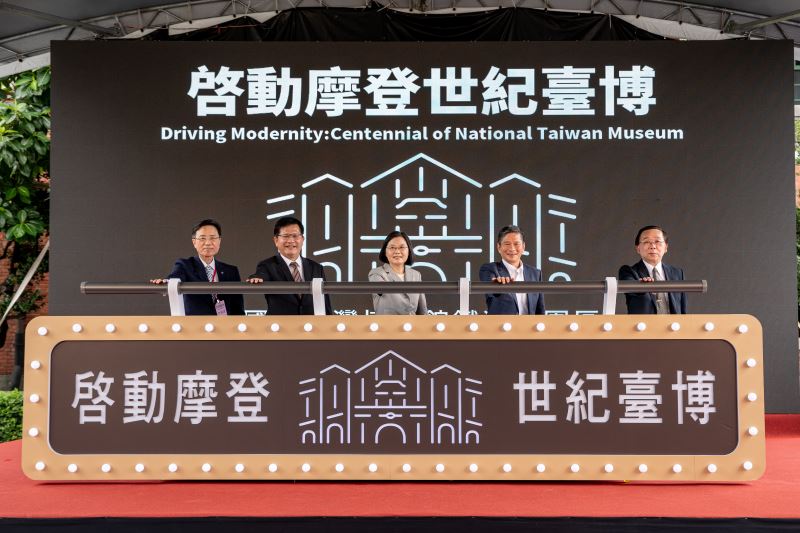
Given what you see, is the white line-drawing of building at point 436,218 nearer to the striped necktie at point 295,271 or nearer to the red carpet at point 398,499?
the striped necktie at point 295,271

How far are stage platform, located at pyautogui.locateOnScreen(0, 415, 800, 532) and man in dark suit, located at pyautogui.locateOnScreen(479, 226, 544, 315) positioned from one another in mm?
1163

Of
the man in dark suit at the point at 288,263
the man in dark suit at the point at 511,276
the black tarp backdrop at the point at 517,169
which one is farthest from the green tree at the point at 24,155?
the man in dark suit at the point at 511,276

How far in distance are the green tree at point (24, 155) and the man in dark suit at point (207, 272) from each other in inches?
189

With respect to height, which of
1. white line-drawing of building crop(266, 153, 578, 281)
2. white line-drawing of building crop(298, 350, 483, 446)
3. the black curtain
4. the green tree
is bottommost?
white line-drawing of building crop(298, 350, 483, 446)

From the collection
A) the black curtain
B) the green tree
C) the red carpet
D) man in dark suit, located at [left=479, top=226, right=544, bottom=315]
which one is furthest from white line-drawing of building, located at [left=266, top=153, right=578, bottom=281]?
the red carpet

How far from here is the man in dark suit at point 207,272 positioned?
355 cm

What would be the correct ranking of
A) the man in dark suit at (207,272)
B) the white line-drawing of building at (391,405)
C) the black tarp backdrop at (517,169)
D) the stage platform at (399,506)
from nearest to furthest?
the stage platform at (399,506) < the white line-drawing of building at (391,405) < the man in dark suit at (207,272) < the black tarp backdrop at (517,169)

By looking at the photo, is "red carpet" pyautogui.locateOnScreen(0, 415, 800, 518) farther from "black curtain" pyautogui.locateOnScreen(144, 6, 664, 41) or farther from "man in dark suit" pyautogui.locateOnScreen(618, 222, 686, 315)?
"black curtain" pyautogui.locateOnScreen(144, 6, 664, 41)

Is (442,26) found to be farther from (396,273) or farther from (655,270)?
(655,270)

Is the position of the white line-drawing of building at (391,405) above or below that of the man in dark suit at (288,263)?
below

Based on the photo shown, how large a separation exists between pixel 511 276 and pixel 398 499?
1586 mm

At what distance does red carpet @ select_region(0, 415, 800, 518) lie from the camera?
227cm

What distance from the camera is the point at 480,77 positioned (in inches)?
262

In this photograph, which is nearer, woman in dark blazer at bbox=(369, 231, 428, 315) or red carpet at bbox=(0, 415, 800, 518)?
red carpet at bbox=(0, 415, 800, 518)
